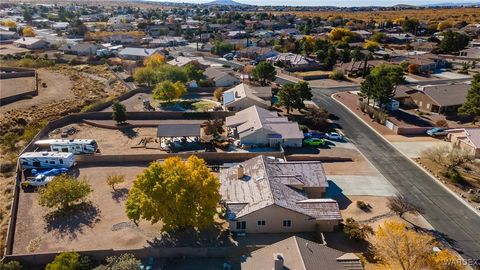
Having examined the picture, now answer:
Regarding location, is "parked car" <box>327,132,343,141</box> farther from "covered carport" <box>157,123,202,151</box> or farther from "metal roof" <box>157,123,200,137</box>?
"metal roof" <box>157,123,200,137</box>

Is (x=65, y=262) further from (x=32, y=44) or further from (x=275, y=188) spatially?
(x=32, y=44)

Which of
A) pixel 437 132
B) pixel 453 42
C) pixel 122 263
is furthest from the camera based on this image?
pixel 453 42

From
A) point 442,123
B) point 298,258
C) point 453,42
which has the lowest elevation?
point 298,258

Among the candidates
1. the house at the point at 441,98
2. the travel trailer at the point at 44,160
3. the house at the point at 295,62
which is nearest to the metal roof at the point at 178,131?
the travel trailer at the point at 44,160

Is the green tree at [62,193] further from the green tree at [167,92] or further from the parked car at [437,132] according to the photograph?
the parked car at [437,132]

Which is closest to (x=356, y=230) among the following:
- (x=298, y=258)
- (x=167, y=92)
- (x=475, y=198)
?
(x=298, y=258)

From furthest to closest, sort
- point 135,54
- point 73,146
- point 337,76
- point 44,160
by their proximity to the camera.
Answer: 1. point 135,54
2. point 337,76
3. point 73,146
4. point 44,160

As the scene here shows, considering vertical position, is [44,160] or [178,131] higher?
[178,131]
